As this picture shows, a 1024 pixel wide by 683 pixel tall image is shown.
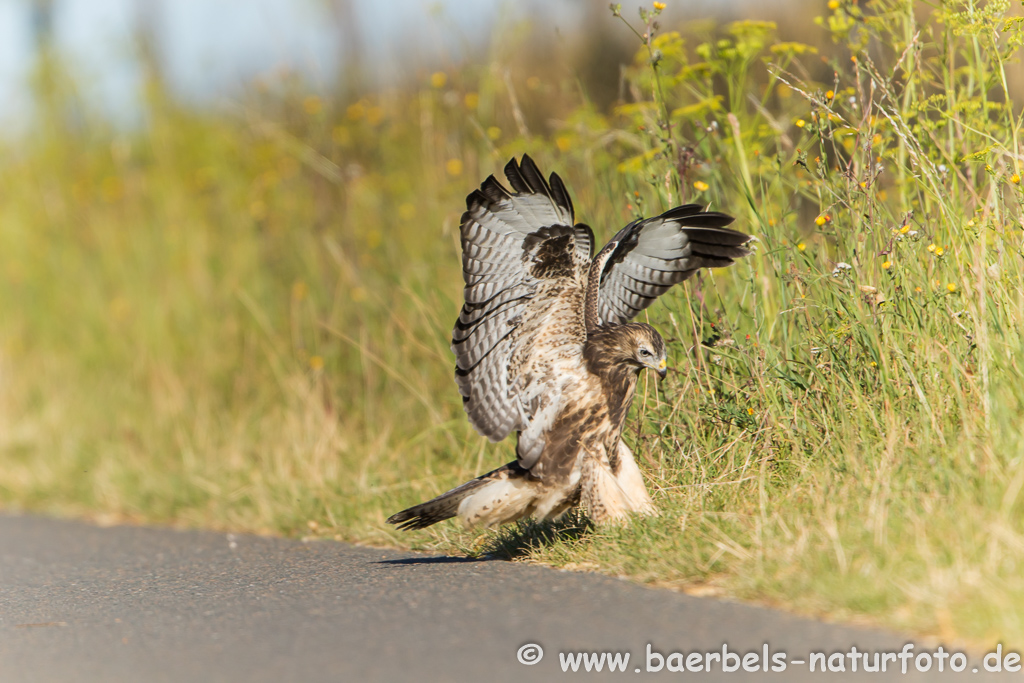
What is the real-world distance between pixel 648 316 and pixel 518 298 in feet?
4.01

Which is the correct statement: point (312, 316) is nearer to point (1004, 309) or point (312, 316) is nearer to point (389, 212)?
point (389, 212)

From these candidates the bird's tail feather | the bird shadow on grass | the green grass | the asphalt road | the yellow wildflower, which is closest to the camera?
the asphalt road

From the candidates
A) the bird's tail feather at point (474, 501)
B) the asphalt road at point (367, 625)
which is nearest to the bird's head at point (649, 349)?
the bird's tail feather at point (474, 501)

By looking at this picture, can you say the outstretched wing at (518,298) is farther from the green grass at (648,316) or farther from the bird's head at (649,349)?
the green grass at (648,316)

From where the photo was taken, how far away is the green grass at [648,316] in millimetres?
3771

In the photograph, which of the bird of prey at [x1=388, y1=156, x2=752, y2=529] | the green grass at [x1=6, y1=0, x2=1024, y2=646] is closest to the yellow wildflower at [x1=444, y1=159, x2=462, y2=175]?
the green grass at [x1=6, y1=0, x2=1024, y2=646]

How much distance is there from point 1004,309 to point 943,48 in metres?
2.32

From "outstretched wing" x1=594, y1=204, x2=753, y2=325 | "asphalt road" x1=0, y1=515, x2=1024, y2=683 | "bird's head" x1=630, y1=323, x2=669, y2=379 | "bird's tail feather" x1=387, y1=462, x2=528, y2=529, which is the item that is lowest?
"asphalt road" x1=0, y1=515, x2=1024, y2=683

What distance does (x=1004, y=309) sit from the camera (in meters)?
4.23

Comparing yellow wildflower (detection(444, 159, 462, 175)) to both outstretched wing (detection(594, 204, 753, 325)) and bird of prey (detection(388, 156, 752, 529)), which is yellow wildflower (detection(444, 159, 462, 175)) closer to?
outstretched wing (detection(594, 204, 753, 325))

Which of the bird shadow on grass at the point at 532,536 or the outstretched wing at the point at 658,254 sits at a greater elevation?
the outstretched wing at the point at 658,254

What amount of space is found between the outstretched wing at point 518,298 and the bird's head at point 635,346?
A: 172mm

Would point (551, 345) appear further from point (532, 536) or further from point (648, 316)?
point (648, 316)

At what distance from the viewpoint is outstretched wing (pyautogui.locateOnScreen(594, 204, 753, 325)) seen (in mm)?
4368
